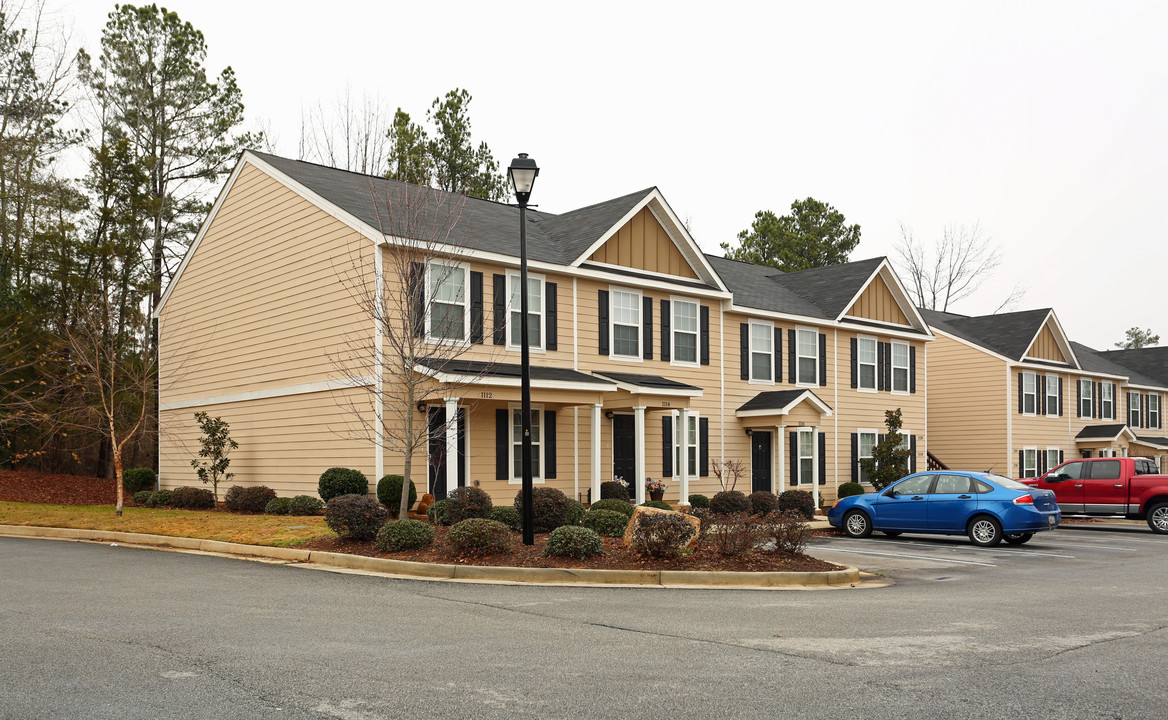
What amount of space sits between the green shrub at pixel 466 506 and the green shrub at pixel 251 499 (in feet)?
21.6

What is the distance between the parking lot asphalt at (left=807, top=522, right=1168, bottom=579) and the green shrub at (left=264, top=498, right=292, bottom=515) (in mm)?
11004

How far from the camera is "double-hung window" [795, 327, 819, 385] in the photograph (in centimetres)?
3033

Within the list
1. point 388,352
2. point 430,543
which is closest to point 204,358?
point 388,352

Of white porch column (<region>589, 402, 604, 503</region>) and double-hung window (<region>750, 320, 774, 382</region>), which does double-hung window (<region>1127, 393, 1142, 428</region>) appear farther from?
white porch column (<region>589, 402, 604, 503</region>)

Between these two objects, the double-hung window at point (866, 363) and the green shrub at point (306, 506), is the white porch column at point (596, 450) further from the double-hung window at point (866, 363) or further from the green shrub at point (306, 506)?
the double-hung window at point (866, 363)

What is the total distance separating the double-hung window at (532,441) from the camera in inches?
869

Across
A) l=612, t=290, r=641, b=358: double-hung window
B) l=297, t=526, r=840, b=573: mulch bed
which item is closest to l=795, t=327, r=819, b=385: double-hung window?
l=612, t=290, r=641, b=358: double-hung window

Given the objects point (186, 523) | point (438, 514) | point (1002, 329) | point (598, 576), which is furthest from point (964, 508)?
point (1002, 329)

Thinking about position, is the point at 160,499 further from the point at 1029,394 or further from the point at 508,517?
the point at 1029,394

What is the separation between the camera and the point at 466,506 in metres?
16.2

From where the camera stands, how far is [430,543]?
1434cm

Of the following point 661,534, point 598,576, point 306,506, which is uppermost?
point 661,534

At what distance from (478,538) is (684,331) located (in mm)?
14213

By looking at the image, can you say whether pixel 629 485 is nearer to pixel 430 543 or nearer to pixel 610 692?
pixel 430 543
